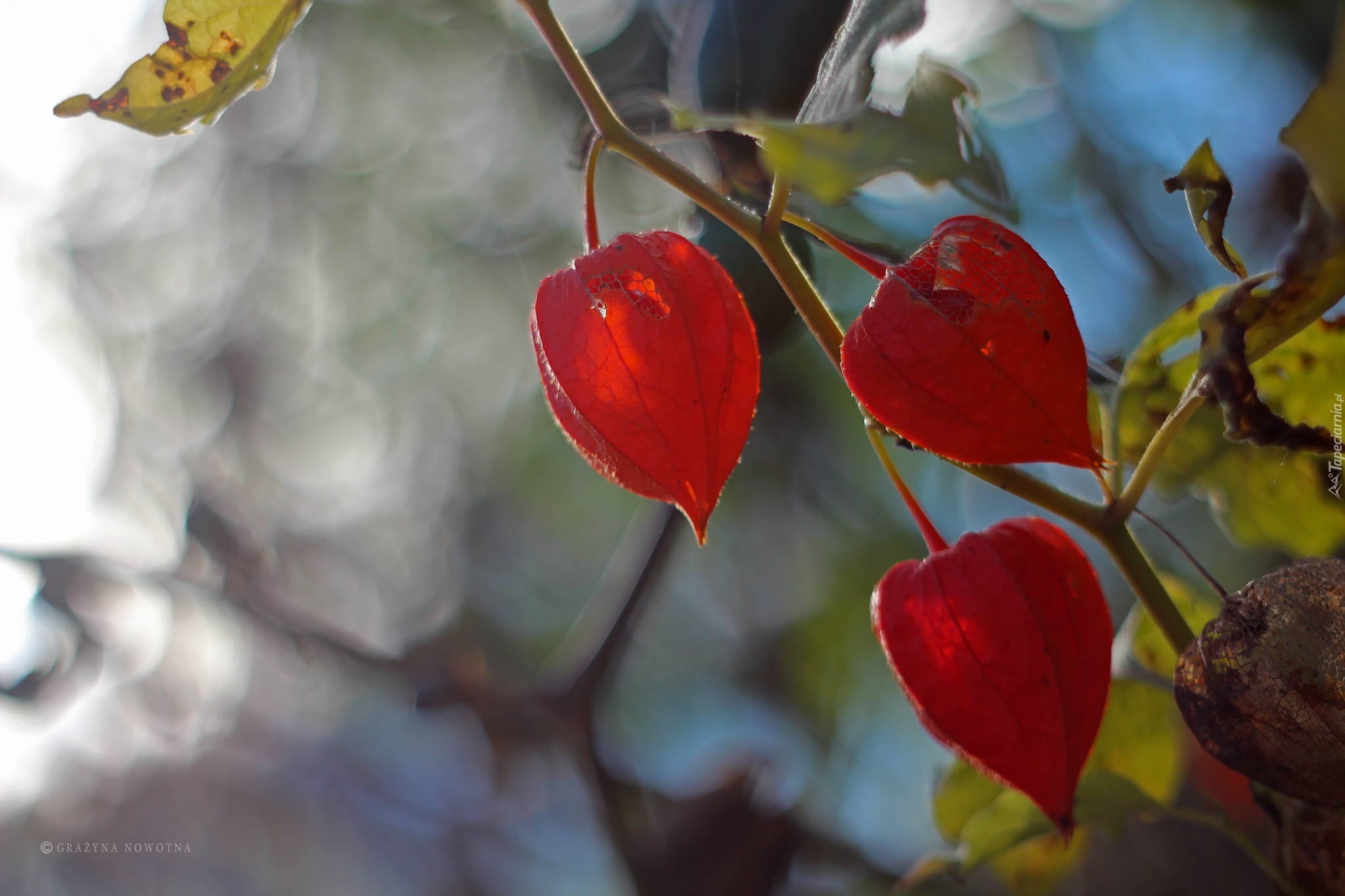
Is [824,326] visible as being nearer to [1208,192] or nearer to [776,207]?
[776,207]

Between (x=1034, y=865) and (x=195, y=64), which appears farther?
(x=1034, y=865)

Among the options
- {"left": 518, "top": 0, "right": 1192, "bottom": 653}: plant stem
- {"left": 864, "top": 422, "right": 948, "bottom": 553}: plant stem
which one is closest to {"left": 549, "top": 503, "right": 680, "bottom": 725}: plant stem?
{"left": 864, "top": 422, "right": 948, "bottom": 553}: plant stem

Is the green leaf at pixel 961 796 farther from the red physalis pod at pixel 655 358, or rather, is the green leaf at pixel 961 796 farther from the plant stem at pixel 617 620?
the red physalis pod at pixel 655 358

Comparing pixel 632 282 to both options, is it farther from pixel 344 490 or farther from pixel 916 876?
pixel 344 490

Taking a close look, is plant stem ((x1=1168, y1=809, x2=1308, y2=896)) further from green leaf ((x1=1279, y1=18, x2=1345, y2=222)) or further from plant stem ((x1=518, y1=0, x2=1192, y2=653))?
green leaf ((x1=1279, y1=18, x2=1345, y2=222))

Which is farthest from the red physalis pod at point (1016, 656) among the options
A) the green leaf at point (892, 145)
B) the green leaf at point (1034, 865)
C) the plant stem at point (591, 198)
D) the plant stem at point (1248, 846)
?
the green leaf at point (1034, 865)

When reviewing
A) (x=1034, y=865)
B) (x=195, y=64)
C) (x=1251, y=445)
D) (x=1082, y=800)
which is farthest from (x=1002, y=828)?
(x=195, y=64)

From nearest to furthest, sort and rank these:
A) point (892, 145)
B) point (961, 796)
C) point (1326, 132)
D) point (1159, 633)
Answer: point (1326, 132)
point (892, 145)
point (1159, 633)
point (961, 796)
